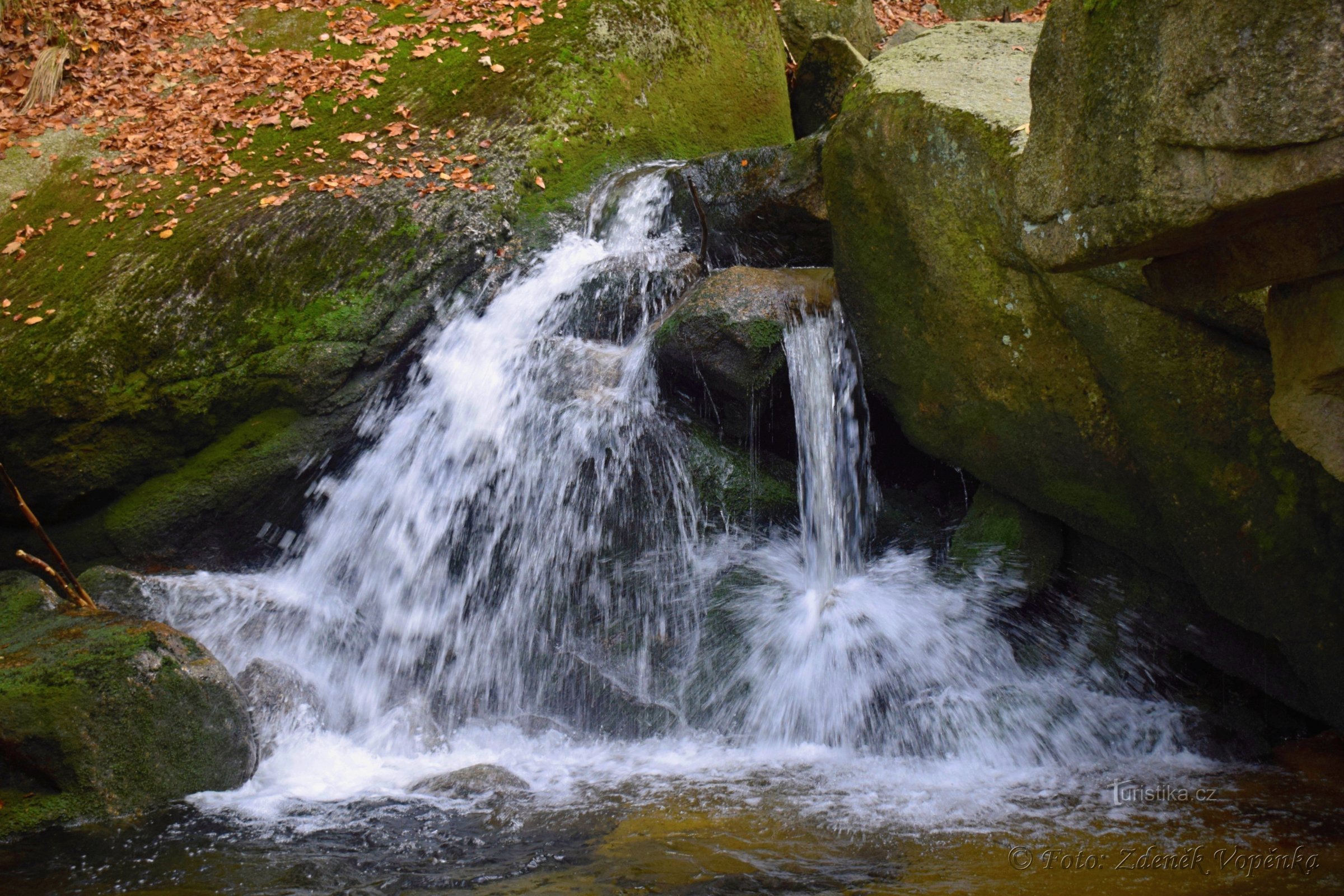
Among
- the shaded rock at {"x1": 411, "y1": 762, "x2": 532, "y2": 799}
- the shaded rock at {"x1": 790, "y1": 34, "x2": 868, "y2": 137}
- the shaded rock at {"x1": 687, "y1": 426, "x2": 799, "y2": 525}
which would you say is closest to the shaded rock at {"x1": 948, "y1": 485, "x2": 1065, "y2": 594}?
the shaded rock at {"x1": 687, "y1": 426, "x2": 799, "y2": 525}

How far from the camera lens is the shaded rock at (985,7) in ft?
37.6

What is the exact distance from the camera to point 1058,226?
2.49m

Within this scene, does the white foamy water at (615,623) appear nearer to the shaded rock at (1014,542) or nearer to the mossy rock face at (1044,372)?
the shaded rock at (1014,542)

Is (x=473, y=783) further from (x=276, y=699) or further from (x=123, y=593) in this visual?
(x=123, y=593)

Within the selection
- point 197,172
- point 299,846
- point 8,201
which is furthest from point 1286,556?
point 8,201

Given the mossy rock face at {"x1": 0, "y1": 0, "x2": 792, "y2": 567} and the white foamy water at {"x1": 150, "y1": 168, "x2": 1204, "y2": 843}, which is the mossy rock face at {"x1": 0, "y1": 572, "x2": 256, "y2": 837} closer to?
the white foamy water at {"x1": 150, "y1": 168, "x2": 1204, "y2": 843}

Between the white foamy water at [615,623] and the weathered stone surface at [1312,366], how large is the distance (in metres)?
1.88

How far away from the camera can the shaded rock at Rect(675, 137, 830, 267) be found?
6523 millimetres

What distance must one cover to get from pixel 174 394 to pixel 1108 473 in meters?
5.88

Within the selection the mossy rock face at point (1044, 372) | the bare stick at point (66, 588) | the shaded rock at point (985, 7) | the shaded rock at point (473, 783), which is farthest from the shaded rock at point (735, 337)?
the shaded rock at point (985, 7)

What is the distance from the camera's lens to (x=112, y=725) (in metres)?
4.02

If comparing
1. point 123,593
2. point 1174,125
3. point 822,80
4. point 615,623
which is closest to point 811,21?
point 822,80

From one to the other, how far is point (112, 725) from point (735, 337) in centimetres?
376

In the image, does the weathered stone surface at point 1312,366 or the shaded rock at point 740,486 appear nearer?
the weathered stone surface at point 1312,366
